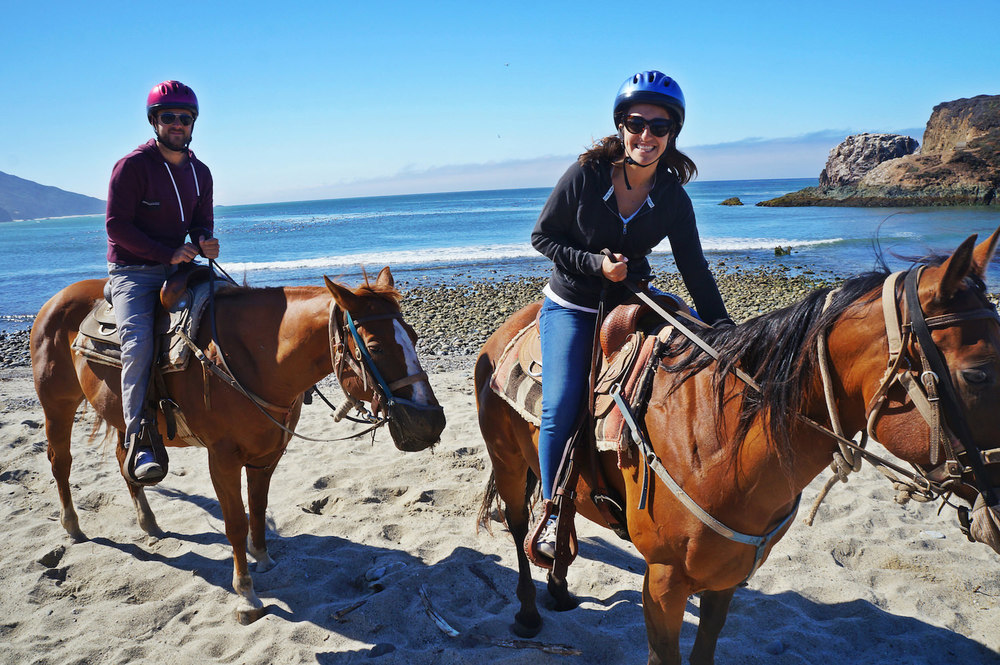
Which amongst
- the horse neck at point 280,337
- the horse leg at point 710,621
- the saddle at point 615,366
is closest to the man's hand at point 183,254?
the horse neck at point 280,337

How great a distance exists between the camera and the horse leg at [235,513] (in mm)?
3740

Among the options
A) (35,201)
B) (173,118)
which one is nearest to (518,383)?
(173,118)

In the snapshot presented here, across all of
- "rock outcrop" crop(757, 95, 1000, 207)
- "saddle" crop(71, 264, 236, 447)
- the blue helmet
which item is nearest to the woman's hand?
the blue helmet

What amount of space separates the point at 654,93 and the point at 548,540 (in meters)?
2.04

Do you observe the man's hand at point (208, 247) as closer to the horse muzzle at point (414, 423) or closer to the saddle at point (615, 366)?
the horse muzzle at point (414, 423)

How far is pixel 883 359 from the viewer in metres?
1.78

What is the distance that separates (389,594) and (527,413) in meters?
1.63

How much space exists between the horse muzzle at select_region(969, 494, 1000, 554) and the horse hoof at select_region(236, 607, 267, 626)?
3.55m

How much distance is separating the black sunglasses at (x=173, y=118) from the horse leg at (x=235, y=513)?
2.07 metres

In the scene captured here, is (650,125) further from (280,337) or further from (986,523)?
(280,337)

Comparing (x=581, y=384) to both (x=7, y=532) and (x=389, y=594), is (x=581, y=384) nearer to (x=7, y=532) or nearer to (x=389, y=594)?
(x=389, y=594)

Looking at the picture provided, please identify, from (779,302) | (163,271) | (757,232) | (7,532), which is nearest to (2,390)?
(7,532)

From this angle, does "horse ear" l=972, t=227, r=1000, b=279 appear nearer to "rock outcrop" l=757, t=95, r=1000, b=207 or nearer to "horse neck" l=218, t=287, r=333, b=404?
"horse neck" l=218, t=287, r=333, b=404

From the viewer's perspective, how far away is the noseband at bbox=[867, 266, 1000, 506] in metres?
1.62
